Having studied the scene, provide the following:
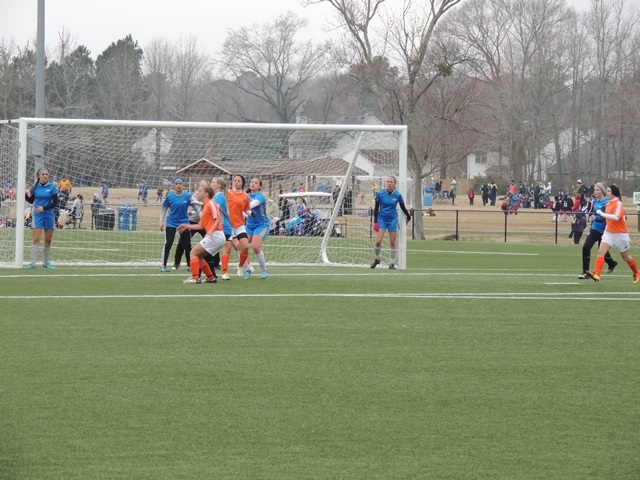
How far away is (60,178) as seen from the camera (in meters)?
24.0

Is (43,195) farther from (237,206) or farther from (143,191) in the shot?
(143,191)

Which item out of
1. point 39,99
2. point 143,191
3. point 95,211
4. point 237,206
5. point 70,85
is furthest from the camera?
point 70,85

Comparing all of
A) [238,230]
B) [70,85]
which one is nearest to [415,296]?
[238,230]

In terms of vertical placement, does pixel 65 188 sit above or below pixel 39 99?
below

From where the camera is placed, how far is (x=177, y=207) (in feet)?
59.8

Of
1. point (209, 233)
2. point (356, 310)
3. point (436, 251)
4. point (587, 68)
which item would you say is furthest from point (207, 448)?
point (587, 68)

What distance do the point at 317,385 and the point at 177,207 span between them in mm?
10948

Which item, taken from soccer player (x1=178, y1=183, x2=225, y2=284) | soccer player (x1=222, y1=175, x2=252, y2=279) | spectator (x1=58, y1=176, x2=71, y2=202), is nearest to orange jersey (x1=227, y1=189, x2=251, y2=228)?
soccer player (x1=222, y1=175, x2=252, y2=279)

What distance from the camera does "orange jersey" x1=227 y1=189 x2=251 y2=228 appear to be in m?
16.3

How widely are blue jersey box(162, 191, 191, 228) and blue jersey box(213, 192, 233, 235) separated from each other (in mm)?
1739

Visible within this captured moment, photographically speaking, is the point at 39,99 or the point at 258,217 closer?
the point at 258,217

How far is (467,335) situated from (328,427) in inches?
165

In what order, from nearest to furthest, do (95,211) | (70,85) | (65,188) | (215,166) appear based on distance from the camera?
(215,166) < (65,188) < (95,211) < (70,85)

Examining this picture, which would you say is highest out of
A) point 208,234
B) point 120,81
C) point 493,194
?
point 120,81
